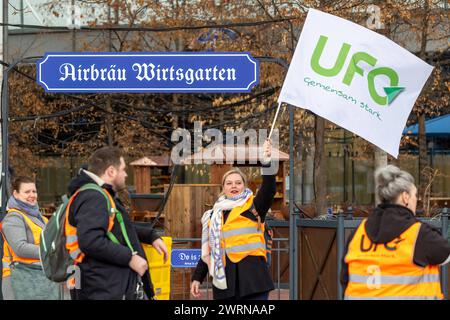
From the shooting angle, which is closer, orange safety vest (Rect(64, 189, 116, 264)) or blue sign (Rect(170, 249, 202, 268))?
orange safety vest (Rect(64, 189, 116, 264))

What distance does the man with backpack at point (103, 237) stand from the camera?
544 cm

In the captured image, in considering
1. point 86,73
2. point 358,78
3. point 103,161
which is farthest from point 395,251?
point 86,73

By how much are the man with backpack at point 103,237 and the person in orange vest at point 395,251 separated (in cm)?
127

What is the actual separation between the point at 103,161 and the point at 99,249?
1.87 ft

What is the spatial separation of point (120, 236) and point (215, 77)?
3822 millimetres

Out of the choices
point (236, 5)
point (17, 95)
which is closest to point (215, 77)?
point (236, 5)

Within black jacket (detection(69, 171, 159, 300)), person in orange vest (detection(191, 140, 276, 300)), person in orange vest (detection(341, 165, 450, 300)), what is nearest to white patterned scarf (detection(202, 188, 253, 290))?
person in orange vest (detection(191, 140, 276, 300))

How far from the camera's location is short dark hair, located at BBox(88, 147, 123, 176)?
5668mm

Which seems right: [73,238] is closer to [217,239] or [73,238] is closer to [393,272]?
[217,239]

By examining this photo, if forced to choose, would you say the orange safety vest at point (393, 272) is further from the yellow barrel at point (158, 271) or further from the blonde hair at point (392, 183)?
the yellow barrel at point (158, 271)

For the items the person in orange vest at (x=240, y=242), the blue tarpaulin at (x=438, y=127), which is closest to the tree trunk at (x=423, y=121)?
the blue tarpaulin at (x=438, y=127)

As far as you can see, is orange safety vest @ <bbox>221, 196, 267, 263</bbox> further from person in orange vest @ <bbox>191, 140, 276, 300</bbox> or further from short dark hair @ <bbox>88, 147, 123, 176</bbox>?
short dark hair @ <bbox>88, 147, 123, 176</bbox>

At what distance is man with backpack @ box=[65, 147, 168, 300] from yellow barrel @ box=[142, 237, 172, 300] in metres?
0.54

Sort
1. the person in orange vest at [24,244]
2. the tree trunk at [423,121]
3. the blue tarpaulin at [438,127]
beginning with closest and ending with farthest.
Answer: the person in orange vest at [24,244]
the tree trunk at [423,121]
the blue tarpaulin at [438,127]
